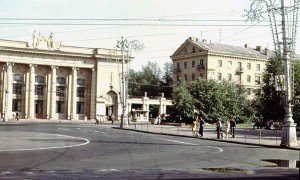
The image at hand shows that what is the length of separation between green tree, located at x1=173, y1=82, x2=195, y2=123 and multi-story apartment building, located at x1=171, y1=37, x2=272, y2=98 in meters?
17.1

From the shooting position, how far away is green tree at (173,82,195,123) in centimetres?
6750

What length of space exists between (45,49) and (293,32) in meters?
64.7

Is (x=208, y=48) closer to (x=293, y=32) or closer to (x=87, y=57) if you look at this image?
(x=87, y=57)

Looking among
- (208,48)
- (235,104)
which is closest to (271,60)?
(235,104)

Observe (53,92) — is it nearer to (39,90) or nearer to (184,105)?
(39,90)

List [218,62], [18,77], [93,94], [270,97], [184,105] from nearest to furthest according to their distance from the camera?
[270,97] → [184,105] → [18,77] → [93,94] → [218,62]

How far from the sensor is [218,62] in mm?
88562

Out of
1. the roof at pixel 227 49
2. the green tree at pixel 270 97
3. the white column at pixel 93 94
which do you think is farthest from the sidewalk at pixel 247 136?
the roof at pixel 227 49

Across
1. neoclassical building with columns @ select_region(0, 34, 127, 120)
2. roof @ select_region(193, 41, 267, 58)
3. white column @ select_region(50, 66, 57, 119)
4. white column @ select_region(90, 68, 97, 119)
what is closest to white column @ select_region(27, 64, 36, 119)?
neoclassical building with columns @ select_region(0, 34, 127, 120)

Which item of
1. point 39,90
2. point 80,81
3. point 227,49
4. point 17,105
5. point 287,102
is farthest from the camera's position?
point 227,49

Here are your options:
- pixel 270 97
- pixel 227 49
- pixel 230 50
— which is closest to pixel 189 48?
pixel 227 49

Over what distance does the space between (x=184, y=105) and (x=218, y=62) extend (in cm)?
2429

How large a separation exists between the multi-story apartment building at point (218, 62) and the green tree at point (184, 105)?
17105 mm

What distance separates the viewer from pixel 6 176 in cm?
1112
